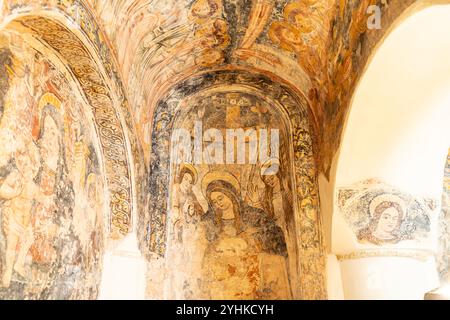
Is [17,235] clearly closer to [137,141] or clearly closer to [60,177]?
[60,177]

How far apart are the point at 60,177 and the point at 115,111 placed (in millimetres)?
1376

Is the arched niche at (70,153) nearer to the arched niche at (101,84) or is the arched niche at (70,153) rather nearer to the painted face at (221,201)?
the arched niche at (101,84)

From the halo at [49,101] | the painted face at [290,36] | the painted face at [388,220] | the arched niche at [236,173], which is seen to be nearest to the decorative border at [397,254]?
the painted face at [388,220]

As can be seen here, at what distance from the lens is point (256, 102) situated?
867 cm

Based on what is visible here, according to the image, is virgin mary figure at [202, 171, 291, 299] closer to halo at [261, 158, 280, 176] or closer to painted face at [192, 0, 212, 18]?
halo at [261, 158, 280, 176]

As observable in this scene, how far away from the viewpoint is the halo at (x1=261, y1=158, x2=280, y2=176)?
27.2 ft

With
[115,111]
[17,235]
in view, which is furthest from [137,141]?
[17,235]

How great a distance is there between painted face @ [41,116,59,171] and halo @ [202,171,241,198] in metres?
3.13

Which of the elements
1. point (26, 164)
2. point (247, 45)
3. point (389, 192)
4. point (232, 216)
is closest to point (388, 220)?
point (389, 192)

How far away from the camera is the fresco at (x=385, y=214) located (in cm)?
670

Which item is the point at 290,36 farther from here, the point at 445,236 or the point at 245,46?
the point at 445,236

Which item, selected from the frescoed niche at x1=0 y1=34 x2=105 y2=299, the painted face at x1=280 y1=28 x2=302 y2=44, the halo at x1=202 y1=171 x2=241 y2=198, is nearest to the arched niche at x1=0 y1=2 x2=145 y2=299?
the frescoed niche at x1=0 y1=34 x2=105 y2=299

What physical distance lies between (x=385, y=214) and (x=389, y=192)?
0.34 metres

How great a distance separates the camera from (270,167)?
8.34 meters
